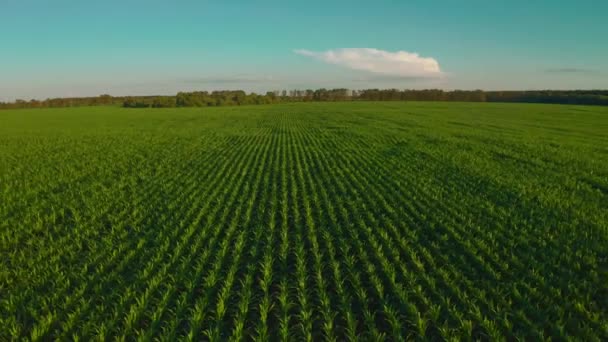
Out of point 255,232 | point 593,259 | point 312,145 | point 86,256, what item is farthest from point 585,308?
point 312,145

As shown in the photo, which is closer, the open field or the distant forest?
the open field

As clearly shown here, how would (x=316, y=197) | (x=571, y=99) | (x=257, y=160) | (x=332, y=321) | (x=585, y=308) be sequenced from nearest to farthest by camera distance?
(x=332, y=321) → (x=585, y=308) → (x=316, y=197) → (x=257, y=160) → (x=571, y=99)

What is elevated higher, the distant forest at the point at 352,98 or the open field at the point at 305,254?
the distant forest at the point at 352,98

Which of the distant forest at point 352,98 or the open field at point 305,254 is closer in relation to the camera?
the open field at point 305,254

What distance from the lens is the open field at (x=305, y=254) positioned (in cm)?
607

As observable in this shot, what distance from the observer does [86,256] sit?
8.61 meters

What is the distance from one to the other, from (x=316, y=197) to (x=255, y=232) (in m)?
4.09

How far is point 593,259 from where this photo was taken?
27.1 feet

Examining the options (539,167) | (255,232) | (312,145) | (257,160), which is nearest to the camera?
(255,232)

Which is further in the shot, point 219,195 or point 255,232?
point 219,195

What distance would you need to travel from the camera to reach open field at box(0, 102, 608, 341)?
19.9 ft

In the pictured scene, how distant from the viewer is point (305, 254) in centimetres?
871

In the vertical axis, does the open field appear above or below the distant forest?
below

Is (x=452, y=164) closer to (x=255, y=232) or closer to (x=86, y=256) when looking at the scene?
(x=255, y=232)
